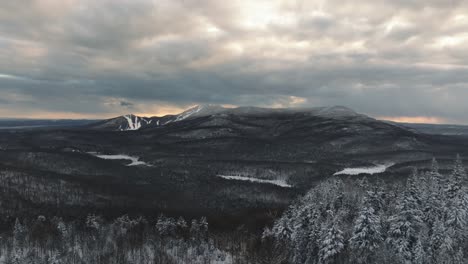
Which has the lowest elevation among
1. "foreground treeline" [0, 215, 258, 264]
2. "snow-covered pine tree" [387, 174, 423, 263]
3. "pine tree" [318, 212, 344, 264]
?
"foreground treeline" [0, 215, 258, 264]

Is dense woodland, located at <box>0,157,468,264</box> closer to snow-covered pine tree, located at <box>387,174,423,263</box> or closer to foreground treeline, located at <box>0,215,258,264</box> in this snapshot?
snow-covered pine tree, located at <box>387,174,423,263</box>

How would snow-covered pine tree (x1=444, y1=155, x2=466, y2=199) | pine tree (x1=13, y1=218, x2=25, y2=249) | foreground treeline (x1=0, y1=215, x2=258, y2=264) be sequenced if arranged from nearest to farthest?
snow-covered pine tree (x1=444, y1=155, x2=466, y2=199)
foreground treeline (x1=0, y1=215, x2=258, y2=264)
pine tree (x1=13, y1=218, x2=25, y2=249)

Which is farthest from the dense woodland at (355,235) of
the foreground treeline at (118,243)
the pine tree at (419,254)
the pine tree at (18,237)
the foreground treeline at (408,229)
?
the pine tree at (18,237)

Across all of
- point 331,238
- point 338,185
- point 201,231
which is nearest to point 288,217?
point 338,185

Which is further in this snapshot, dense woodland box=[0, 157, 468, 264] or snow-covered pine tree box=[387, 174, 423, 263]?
snow-covered pine tree box=[387, 174, 423, 263]

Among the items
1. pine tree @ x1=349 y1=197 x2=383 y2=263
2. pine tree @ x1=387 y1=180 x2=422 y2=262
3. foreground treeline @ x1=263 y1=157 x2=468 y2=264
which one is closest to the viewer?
foreground treeline @ x1=263 y1=157 x2=468 y2=264

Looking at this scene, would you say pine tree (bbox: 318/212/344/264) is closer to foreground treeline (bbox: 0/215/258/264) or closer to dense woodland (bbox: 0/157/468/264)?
dense woodland (bbox: 0/157/468/264)

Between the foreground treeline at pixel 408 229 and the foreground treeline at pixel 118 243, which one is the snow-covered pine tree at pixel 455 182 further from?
the foreground treeline at pixel 118 243

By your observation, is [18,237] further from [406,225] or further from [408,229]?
[408,229]

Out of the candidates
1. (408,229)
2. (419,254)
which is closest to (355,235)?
(408,229)

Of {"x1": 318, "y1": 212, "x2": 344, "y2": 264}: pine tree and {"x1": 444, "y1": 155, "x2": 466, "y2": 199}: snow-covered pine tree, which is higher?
{"x1": 444, "y1": 155, "x2": 466, "y2": 199}: snow-covered pine tree

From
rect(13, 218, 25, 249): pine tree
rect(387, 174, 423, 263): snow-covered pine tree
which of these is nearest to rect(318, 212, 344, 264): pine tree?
rect(387, 174, 423, 263): snow-covered pine tree
